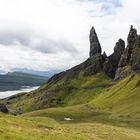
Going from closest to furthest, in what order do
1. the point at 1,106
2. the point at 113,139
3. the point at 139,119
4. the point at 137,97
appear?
the point at 113,139 < the point at 1,106 < the point at 139,119 < the point at 137,97

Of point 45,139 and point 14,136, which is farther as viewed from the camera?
point 45,139

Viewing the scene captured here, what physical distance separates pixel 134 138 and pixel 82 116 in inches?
3528

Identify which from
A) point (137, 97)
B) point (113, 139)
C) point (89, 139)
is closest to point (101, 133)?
point (113, 139)

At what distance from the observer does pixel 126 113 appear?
16125 centimetres

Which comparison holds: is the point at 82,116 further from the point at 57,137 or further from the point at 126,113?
the point at 57,137

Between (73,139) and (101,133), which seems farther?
(101,133)

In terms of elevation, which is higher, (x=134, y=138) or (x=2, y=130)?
(x=2, y=130)

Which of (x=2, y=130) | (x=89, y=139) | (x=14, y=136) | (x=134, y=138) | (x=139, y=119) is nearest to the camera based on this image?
(x=14, y=136)

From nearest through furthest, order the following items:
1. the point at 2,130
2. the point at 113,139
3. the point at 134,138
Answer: the point at 2,130
the point at 113,139
the point at 134,138

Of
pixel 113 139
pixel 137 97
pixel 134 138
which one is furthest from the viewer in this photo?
pixel 137 97

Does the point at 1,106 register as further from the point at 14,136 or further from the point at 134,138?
the point at 14,136

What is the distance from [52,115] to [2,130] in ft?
372

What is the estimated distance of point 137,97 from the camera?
193m

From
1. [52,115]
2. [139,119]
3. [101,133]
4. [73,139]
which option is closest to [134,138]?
[101,133]
